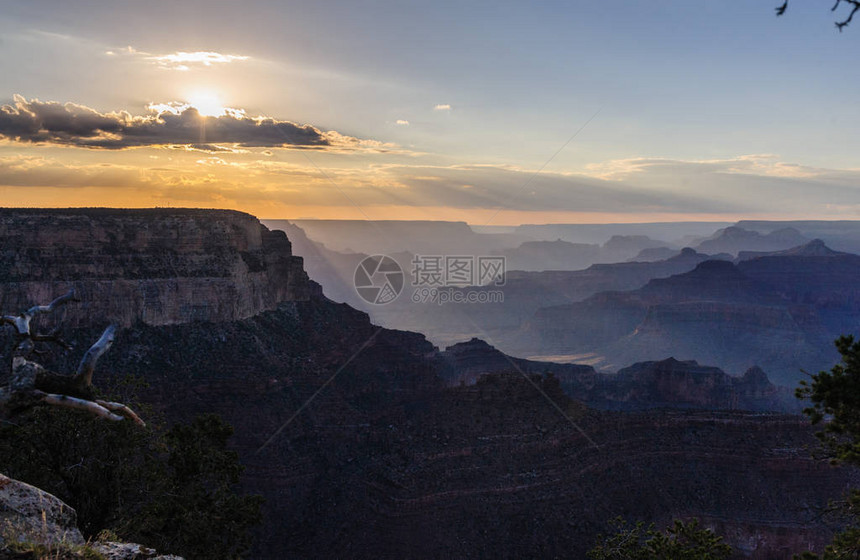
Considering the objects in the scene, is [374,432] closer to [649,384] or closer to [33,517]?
[33,517]

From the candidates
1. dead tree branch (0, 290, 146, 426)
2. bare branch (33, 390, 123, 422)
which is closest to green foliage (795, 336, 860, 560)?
bare branch (33, 390, 123, 422)

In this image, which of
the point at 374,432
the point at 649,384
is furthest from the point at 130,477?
the point at 649,384

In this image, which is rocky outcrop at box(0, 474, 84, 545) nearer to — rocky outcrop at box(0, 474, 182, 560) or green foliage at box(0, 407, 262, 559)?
rocky outcrop at box(0, 474, 182, 560)

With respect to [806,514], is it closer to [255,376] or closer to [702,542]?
[702,542]

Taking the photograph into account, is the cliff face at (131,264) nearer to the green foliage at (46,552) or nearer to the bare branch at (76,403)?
the bare branch at (76,403)

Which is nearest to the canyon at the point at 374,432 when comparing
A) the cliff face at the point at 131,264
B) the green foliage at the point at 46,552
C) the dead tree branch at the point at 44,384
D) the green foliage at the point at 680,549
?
the cliff face at the point at 131,264
